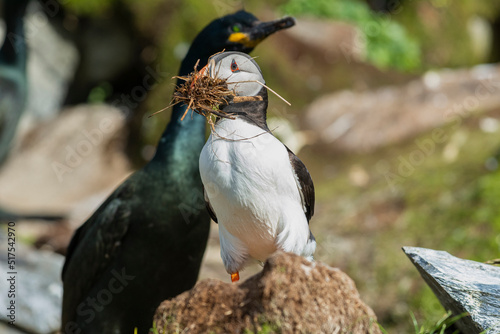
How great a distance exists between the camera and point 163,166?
12.5ft

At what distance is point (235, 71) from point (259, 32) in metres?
1.09

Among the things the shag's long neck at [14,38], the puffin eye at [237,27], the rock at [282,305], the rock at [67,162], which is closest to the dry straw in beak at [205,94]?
the rock at [282,305]

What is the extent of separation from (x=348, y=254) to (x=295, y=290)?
13.0ft

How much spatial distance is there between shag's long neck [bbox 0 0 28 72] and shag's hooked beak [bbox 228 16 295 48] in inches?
127

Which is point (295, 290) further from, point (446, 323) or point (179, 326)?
point (446, 323)

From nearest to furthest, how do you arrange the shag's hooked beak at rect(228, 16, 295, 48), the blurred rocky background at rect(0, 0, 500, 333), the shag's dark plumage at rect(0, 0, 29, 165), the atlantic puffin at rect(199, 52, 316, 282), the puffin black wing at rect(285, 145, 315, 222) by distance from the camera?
the atlantic puffin at rect(199, 52, 316, 282) → the puffin black wing at rect(285, 145, 315, 222) → the shag's hooked beak at rect(228, 16, 295, 48) → the blurred rocky background at rect(0, 0, 500, 333) → the shag's dark plumage at rect(0, 0, 29, 165)

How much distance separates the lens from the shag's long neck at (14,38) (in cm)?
607

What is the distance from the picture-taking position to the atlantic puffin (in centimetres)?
250

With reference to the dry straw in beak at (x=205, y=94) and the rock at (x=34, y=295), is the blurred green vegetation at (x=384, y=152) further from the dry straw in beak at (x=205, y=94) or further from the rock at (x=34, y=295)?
the rock at (x=34, y=295)

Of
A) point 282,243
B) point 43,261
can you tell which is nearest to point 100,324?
point 282,243

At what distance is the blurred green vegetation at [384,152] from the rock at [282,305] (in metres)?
1.71

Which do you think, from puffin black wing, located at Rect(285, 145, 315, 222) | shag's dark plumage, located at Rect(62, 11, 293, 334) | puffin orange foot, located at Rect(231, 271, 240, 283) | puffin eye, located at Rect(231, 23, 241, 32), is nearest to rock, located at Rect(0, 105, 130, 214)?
shag's dark plumage, located at Rect(62, 11, 293, 334)

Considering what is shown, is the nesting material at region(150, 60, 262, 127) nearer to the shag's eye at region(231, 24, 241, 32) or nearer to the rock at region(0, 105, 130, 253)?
the shag's eye at region(231, 24, 241, 32)

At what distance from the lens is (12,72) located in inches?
240
